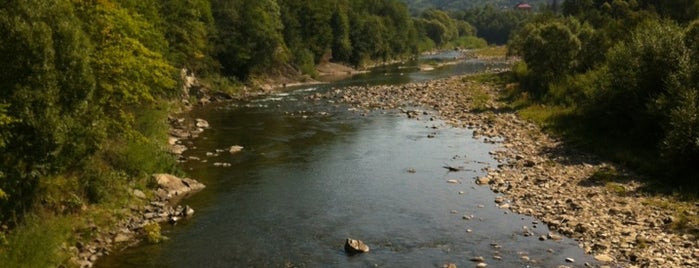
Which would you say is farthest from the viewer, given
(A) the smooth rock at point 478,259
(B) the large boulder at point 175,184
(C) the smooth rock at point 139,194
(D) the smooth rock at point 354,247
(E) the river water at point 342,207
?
(B) the large boulder at point 175,184

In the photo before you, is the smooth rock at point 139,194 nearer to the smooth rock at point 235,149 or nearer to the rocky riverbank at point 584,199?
the smooth rock at point 235,149

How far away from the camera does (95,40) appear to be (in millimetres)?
28516

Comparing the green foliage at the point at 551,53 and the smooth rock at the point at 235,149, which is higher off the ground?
the green foliage at the point at 551,53

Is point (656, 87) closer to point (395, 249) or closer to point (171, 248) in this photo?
point (395, 249)

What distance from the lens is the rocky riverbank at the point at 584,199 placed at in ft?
74.0

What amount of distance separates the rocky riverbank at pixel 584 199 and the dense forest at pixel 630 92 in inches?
81.9

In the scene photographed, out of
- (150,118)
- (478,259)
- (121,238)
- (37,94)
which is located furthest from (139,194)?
(478,259)

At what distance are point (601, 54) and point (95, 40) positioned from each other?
46.5 metres

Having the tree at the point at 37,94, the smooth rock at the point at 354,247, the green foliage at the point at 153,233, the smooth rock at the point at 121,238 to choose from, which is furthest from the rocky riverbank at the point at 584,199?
the tree at the point at 37,94

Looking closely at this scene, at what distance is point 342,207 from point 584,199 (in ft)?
36.3

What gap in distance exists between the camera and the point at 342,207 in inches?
1138

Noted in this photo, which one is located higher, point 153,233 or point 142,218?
point 153,233

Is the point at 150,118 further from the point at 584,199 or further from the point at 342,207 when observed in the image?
the point at 584,199

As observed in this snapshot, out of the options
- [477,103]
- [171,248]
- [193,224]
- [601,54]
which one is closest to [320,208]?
[193,224]
